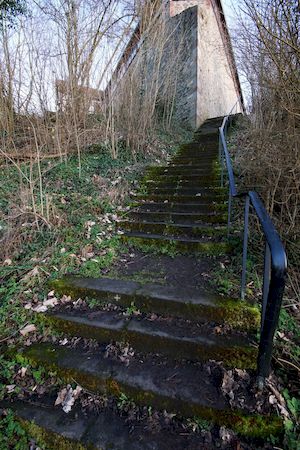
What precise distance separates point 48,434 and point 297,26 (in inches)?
150

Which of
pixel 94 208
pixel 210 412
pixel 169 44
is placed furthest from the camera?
pixel 169 44

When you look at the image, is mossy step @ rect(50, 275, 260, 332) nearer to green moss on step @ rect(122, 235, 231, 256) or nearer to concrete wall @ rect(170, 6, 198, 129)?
green moss on step @ rect(122, 235, 231, 256)

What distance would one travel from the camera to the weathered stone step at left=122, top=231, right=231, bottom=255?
2917mm

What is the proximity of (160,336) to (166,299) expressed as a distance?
325 mm

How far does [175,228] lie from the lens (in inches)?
133

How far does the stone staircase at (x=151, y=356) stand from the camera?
4.57ft

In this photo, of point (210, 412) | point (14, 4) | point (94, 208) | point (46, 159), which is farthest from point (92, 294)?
point (14, 4)

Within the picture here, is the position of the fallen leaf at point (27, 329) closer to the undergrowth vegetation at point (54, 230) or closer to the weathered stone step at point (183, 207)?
the undergrowth vegetation at point (54, 230)

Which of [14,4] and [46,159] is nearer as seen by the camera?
[46,159]

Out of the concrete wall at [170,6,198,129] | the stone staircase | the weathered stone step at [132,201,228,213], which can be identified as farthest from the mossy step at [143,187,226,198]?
the concrete wall at [170,6,198,129]

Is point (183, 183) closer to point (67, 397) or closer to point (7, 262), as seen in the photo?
point (7, 262)

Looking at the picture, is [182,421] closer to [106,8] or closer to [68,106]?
[68,106]

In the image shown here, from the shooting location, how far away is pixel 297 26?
7.66 ft

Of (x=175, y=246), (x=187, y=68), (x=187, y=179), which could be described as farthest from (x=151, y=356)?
(x=187, y=68)
